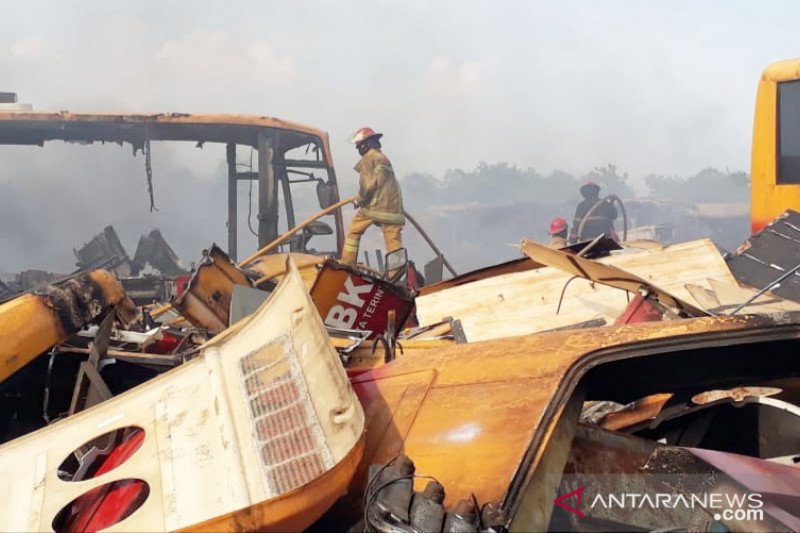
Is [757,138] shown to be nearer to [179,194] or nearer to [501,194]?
[179,194]

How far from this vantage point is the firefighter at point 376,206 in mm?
7535

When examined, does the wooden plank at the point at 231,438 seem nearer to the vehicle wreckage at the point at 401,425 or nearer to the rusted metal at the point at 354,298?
the vehicle wreckage at the point at 401,425

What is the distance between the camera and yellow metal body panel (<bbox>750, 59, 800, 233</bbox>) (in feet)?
19.3

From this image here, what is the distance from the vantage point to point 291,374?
1.96 m

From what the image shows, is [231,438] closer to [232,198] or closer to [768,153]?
[768,153]

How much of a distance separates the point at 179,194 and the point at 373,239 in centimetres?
689

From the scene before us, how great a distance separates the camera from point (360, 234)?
7.54 m

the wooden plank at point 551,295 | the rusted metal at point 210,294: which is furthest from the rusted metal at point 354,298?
the rusted metal at point 210,294

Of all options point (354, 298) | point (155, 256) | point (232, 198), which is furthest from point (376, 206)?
point (354, 298)

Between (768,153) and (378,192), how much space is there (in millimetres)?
3542

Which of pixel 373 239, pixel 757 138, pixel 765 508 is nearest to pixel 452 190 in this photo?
pixel 373 239

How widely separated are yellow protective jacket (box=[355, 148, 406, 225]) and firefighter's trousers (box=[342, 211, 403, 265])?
0.05 metres

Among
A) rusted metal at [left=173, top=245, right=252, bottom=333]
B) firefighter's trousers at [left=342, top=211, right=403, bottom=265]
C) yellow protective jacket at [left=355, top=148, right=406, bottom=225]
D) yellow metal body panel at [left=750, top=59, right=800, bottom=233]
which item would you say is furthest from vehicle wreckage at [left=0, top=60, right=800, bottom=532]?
yellow protective jacket at [left=355, top=148, right=406, bottom=225]

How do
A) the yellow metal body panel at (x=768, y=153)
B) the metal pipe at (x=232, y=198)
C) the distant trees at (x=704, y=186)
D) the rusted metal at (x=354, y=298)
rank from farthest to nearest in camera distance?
the distant trees at (x=704, y=186) → the metal pipe at (x=232, y=198) → the yellow metal body panel at (x=768, y=153) → the rusted metal at (x=354, y=298)
